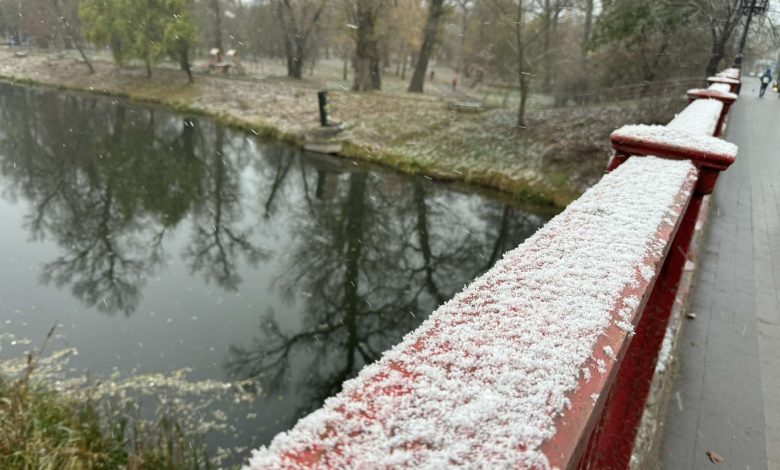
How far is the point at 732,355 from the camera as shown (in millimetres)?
2961

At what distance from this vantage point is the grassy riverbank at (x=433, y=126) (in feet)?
47.0

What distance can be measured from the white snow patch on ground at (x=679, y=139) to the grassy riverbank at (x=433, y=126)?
1125 centimetres

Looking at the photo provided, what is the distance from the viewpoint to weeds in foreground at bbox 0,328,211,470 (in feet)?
12.7

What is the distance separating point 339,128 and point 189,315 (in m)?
12.4

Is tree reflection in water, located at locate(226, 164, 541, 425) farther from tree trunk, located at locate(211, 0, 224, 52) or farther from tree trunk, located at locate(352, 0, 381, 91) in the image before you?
tree trunk, located at locate(211, 0, 224, 52)

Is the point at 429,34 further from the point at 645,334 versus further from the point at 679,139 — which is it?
the point at 645,334

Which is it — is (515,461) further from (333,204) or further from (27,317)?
(333,204)

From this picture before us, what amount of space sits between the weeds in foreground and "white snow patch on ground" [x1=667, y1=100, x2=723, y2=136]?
4651mm

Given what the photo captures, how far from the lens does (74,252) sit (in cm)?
945

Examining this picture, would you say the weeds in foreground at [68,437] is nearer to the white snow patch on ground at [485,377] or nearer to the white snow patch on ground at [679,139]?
the white snow patch on ground at [485,377]

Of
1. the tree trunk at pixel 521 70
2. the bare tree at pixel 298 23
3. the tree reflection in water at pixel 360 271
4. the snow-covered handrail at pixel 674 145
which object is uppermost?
the bare tree at pixel 298 23

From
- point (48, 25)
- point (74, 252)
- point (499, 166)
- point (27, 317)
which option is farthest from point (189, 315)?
point (48, 25)

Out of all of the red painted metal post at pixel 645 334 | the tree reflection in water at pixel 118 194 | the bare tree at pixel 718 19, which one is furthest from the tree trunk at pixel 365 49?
the red painted metal post at pixel 645 334

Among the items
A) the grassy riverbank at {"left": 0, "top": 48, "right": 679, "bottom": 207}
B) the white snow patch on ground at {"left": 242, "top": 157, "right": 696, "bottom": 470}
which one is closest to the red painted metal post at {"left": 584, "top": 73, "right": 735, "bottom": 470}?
the white snow patch on ground at {"left": 242, "top": 157, "right": 696, "bottom": 470}
